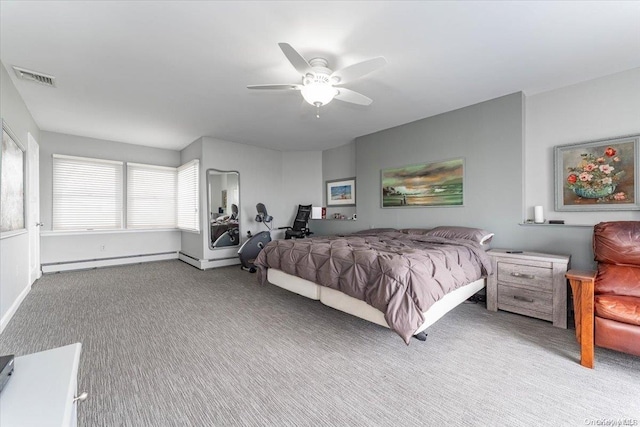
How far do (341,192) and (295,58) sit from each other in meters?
4.00

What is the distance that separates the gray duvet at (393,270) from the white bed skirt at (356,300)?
0.09 m

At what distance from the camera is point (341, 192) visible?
6.00 metres

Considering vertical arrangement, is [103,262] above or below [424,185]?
below

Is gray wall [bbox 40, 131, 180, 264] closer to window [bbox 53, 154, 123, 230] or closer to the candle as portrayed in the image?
window [bbox 53, 154, 123, 230]

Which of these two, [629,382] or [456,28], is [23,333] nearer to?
[456,28]

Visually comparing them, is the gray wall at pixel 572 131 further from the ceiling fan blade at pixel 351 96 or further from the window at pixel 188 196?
the window at pixel 188 196

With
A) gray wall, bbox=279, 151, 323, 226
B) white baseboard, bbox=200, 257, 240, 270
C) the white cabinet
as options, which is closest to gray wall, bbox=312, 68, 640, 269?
gray wall, bbox=279, 151, 323, 226

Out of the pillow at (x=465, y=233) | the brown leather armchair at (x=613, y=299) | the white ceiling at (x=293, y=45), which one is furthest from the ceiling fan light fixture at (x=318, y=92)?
the brown leather armchair at (x=613, y=299)

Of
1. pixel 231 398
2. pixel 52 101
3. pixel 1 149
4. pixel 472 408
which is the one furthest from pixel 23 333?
pixel 472 408

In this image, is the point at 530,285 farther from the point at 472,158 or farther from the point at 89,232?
the point at 89,232

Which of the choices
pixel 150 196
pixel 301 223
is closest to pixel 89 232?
pixel 150 196

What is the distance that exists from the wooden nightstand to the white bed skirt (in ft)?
0.70

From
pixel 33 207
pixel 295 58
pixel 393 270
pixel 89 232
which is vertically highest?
pixel 295 58

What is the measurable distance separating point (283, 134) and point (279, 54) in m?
2.65
